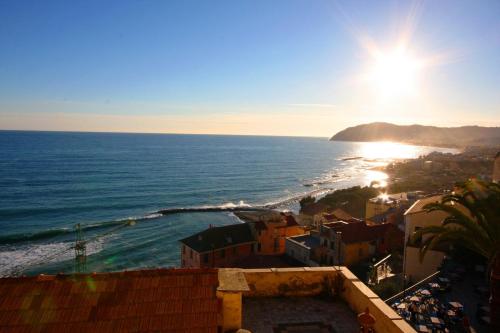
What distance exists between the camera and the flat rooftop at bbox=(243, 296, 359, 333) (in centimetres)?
745

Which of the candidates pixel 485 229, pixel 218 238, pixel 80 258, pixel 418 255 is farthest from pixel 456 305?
pixel 218 238

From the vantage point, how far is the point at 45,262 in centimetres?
4138

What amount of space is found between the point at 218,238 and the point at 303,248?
9240 millimetres

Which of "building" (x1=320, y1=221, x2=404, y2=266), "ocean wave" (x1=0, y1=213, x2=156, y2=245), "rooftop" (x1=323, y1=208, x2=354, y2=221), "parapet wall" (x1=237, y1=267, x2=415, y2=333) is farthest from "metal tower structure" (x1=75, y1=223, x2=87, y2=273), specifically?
"rooftop" (x1=323, y1=208, x2=354, y2=221)

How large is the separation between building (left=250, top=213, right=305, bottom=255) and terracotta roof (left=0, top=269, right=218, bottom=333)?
120 ft

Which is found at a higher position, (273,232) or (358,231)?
(358,231)

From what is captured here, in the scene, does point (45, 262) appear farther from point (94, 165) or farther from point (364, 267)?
point (94, 165)

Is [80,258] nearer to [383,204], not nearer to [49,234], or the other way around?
[49,234]

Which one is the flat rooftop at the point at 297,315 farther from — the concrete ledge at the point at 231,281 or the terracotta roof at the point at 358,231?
the terracotta roof at the point at 358,231

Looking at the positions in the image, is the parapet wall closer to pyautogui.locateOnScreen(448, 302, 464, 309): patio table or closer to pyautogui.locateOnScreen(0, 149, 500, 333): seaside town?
pyautogui.locateOnScreen(0, 149, 500, 333): seaside town

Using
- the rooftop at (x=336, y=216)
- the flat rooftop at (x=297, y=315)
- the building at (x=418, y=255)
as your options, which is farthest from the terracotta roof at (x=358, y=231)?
the flat rooftop at (x=297, y=315)

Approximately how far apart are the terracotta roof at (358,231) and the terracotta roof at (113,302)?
102 ft

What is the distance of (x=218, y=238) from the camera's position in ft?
133

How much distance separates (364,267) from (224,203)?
46.4 metres
